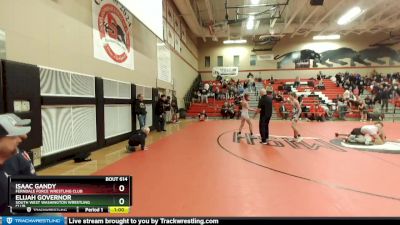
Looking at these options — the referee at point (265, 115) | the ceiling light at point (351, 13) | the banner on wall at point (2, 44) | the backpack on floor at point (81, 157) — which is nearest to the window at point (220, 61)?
the ceiling light at point (351, 13)

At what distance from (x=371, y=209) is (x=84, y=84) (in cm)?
619

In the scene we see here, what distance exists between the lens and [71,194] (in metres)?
1.30

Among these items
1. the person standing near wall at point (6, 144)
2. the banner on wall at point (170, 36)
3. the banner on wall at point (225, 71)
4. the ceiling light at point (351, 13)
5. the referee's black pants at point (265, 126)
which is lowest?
the referee's black pants at point (265, 126)

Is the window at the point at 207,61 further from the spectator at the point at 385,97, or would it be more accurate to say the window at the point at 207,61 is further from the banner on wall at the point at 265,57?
the spectator at the point at 385,97

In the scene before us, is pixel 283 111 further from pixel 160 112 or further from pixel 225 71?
pixel 160 112

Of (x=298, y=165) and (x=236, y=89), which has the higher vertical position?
(x=236, y=89)

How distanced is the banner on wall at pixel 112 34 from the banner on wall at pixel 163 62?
347cm

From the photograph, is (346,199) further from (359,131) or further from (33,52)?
(33,52)

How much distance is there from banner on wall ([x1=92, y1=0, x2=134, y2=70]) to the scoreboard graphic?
21.2ft

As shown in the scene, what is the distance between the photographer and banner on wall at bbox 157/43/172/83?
13.1 meters

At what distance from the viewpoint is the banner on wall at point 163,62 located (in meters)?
13.1

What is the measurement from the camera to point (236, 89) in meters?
22.7

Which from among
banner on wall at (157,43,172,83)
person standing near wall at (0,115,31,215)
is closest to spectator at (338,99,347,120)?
banner on wall at (157,43,172,83)

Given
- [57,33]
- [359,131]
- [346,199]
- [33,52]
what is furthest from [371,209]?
[57,33]
